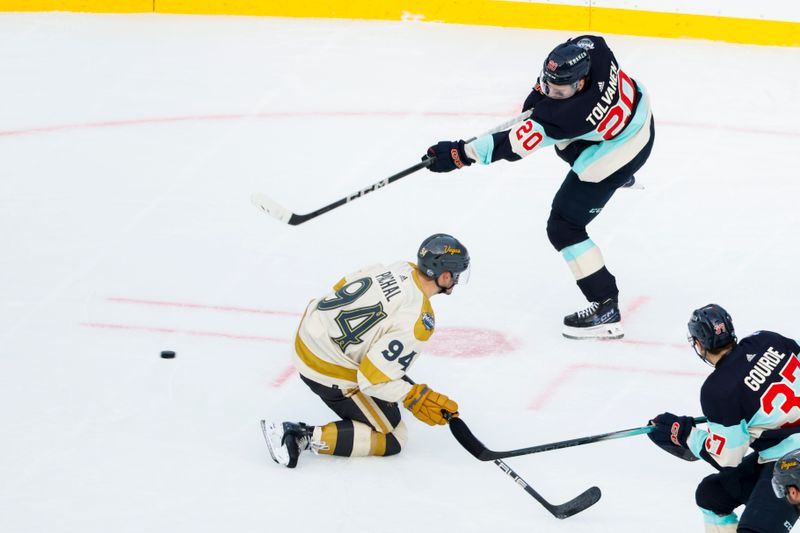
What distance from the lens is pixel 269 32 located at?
8.04 m

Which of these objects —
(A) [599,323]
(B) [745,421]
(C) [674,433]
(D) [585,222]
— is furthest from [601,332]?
(B) [745,421]

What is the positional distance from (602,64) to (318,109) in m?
2.83

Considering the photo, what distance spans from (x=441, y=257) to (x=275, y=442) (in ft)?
2.48

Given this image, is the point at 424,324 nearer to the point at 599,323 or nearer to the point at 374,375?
the point at 374,375

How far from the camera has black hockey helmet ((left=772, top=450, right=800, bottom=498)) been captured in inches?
107

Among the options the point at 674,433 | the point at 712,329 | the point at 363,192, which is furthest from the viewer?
the point at 363,192

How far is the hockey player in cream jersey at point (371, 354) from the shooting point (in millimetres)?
3586

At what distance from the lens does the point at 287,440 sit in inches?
145

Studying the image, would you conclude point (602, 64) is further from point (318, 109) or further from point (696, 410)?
point (318, 109)

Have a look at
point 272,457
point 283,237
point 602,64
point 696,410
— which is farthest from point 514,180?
point 272,457

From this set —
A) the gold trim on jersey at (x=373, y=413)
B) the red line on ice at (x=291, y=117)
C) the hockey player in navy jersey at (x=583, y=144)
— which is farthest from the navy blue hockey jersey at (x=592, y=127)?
the red line on ice at (x=291, y=117)

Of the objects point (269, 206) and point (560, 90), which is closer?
point (560, 90)

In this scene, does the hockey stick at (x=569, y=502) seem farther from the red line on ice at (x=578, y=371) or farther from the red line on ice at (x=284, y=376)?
the red line on ice at (x=284, y=376)

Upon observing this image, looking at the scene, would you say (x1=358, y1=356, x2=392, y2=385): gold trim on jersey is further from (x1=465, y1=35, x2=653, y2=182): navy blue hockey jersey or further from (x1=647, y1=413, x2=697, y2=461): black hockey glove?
(x1=465, y1=35, x2=653, y2=182): navy blue hockey jersey
